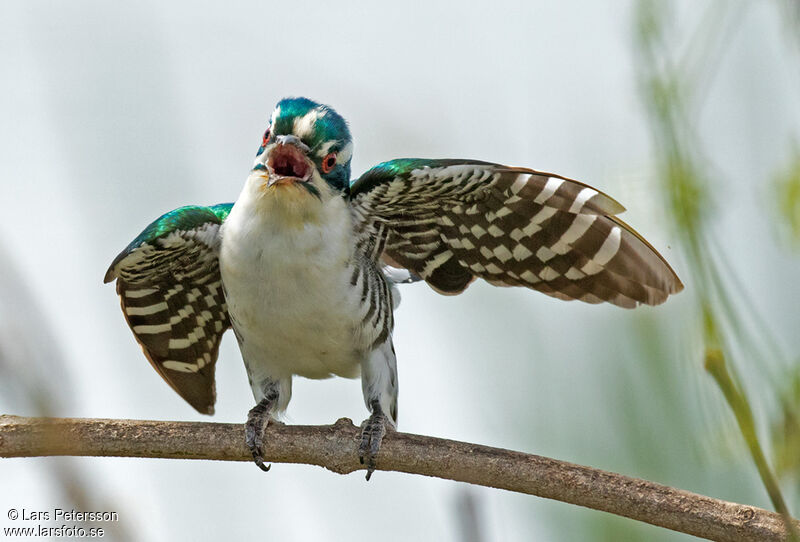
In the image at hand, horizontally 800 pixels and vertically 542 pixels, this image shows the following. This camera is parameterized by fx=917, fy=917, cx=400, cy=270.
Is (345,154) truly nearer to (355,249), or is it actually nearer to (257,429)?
(355,249)

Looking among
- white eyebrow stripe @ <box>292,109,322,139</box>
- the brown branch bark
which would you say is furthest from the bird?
the brown branch bark

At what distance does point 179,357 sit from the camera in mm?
5766

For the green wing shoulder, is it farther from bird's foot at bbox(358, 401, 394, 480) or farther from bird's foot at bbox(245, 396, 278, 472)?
bird's foot at bbox(358, 401, 394, 480)

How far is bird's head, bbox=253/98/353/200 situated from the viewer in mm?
4488

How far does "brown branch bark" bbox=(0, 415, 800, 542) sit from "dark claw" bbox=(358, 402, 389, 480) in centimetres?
9

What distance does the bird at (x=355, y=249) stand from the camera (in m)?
4.48

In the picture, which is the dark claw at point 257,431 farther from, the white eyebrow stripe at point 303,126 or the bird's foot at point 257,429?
the white eyebrow stripe at point 303,126

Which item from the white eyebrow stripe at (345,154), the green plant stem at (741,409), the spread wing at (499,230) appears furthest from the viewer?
the white eyebrow stripe at (345,154)

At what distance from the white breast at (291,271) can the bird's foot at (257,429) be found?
343 mm

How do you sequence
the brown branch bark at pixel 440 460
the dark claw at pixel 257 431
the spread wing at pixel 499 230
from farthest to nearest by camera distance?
1. the spread wing at pixel 499 230
2. the dark claw at pixel 257 431
3. the brown branch bark at pixel 440 460

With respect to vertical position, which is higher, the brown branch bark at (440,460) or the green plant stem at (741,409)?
the green plant stem at (741,409)

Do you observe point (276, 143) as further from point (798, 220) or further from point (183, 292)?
point (798, 220)

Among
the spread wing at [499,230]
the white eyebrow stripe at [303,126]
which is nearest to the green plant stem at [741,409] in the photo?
the spread wing at [499,230]

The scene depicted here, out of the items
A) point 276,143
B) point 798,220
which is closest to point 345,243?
point 276,143
